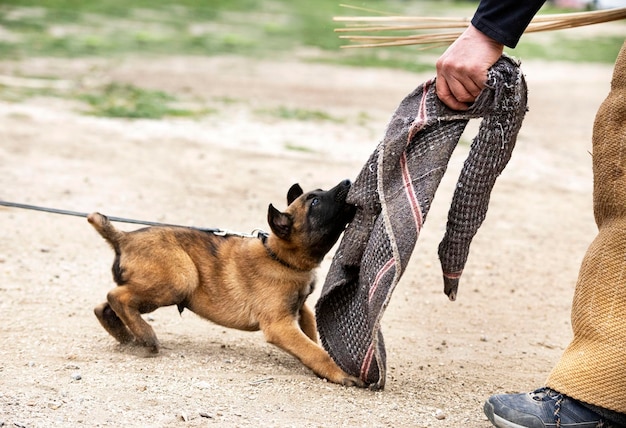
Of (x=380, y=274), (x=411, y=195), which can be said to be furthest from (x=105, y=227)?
(x=411, y=195)

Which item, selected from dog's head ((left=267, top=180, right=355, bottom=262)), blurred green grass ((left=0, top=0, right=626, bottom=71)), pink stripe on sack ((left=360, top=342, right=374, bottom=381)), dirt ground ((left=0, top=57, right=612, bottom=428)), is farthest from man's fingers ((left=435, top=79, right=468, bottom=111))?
blurred green grass ((left=0, top=0, right=626, bottom=71))

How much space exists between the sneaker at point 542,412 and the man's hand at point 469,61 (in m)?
1.23

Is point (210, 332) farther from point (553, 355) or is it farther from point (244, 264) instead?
point (553, 355)

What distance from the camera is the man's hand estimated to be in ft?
12.2

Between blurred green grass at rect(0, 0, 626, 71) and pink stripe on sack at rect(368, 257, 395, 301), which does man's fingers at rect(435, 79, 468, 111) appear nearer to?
pink stripe on sack at rect(368, 257, 395, 301)

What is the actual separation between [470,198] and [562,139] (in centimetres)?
866

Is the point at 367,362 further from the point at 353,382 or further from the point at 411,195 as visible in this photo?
the point at 411,195

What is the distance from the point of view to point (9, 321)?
5320mm

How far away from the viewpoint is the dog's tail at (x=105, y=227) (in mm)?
5102

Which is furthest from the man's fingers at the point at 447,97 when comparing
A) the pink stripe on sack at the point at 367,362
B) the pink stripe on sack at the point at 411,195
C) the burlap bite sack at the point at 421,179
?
the pink stripe on sack at the point at 367,362

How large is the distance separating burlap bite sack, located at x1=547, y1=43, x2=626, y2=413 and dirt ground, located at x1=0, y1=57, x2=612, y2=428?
1.95 ft

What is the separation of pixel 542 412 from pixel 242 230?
3893mm

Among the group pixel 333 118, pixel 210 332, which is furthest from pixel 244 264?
pixel 333 118

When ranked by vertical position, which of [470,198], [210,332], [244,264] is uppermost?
[470,198]
